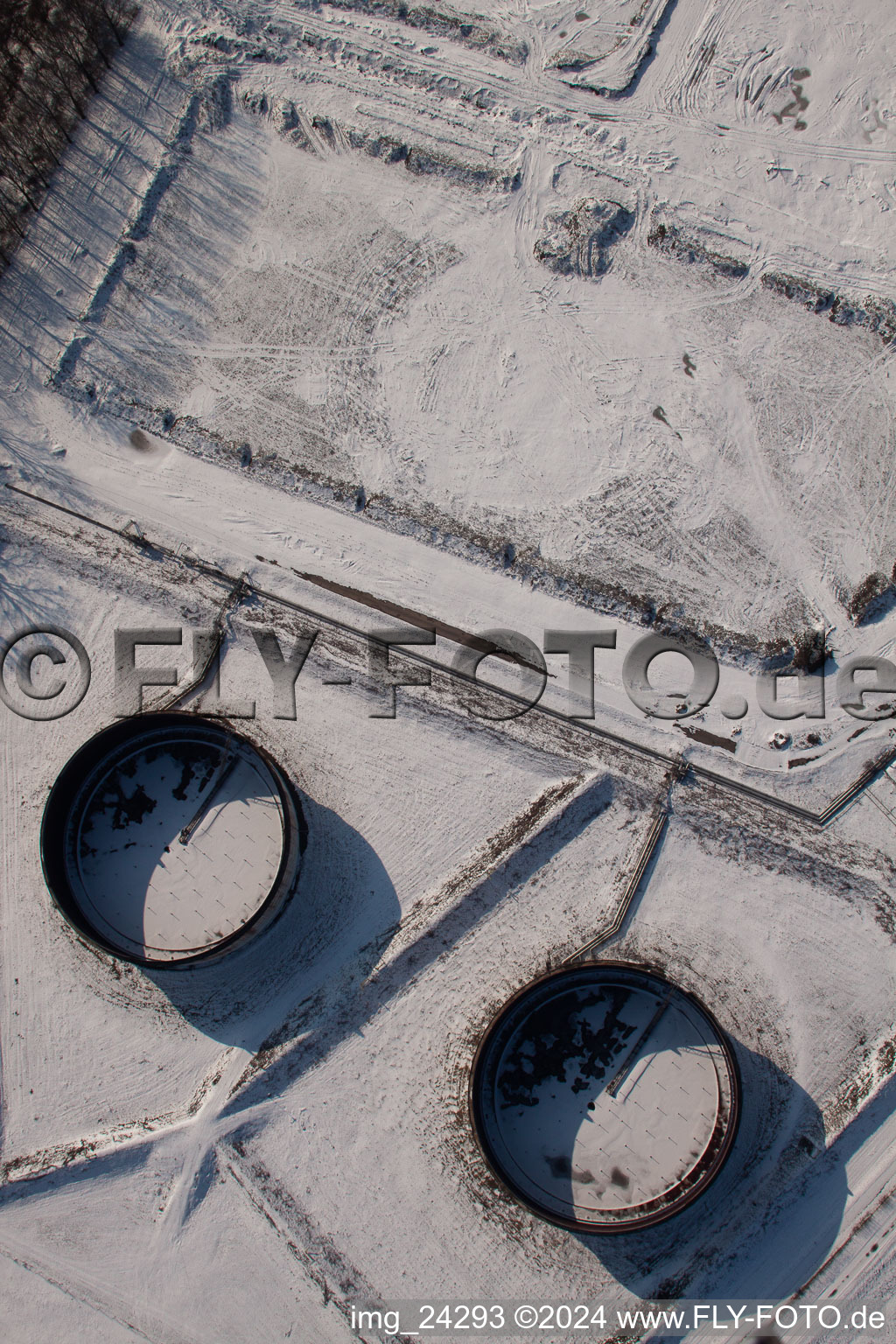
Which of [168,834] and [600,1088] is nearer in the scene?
[600,1088]

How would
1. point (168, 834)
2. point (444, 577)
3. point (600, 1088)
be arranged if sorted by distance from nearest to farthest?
point (600, 1088), point (168, 834), point (444, 577)

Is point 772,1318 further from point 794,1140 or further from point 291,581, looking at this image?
point 291,581

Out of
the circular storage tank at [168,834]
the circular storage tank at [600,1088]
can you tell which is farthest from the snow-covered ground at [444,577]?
the circular storage tank at [168,834]

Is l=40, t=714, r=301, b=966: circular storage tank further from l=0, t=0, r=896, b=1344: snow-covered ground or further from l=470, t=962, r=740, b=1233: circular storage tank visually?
l=470, t=962, r=740, b=1233: circular storage tank

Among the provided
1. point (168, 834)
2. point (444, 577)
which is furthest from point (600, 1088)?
point (444, 577)

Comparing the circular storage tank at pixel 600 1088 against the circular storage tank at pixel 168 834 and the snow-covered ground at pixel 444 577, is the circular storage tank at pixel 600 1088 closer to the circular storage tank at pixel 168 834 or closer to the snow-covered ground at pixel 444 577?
the snow-covered ground at pixel 444 577

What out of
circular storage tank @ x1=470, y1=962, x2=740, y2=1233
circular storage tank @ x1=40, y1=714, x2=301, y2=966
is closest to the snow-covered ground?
circular storage tank @ x1=470, y1=962, x2=740, y2=1233

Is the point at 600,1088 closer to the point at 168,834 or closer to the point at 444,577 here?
the point at 168,834

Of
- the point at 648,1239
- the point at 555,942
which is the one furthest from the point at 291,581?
the point at 648,1239
